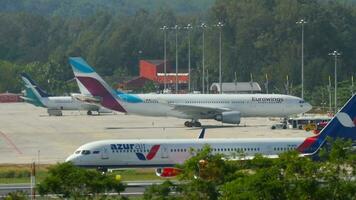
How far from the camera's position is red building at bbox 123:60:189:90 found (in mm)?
176250

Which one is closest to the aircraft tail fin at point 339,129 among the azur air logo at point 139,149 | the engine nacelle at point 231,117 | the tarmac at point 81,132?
the azur air logo at point 139,149

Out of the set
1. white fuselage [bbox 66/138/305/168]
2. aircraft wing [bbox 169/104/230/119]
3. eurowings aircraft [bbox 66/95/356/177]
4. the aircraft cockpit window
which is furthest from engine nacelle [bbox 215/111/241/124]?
the aircraft cockpit window

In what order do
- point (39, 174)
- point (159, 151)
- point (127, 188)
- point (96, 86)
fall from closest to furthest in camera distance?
point (127, 188) < point (159, 151) < point (39, 174) < point (96, 86)

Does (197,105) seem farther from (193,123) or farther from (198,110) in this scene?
(193,123)

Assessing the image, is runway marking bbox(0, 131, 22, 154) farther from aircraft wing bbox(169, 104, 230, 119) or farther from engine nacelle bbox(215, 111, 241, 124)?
engine nacelle bbox(215, 111, 241, 124)

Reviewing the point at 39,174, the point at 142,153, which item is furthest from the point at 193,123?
the point at 142,153

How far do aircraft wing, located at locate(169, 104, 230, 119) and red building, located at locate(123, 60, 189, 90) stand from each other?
2788 inches

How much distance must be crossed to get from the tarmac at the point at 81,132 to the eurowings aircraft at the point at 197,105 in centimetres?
116

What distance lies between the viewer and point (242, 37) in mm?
173125

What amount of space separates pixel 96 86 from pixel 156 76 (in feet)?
281

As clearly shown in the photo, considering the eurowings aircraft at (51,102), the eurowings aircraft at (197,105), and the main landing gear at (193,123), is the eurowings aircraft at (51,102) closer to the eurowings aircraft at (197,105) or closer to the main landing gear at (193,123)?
the eurowings aircraft at (197,105)

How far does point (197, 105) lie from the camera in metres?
99.3

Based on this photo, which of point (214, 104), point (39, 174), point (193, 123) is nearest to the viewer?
point (39, 174)

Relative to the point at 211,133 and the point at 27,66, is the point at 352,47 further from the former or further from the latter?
the point at 211,133
